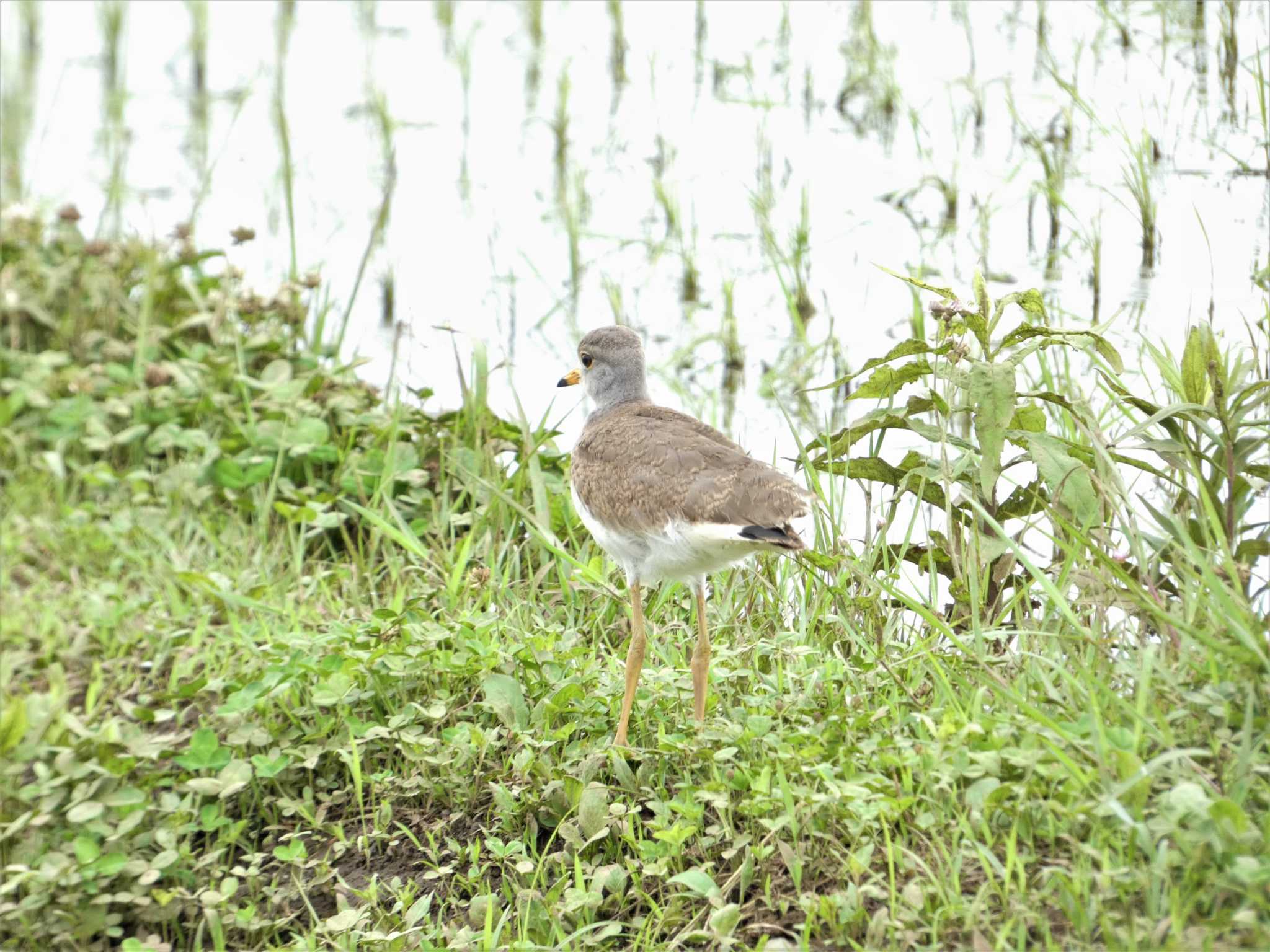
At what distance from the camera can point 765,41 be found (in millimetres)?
8836

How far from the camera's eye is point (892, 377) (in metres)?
3.86

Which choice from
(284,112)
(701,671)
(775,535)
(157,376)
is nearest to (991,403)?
(775,535)

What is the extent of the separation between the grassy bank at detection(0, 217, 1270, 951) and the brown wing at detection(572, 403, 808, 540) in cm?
41

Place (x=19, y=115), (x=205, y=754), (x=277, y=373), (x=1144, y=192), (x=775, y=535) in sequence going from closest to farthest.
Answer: (x=775, y=535) < (x=205, y=754) < (x=277, y=373) < (x=1144, y=192) < (x=19, y=115)

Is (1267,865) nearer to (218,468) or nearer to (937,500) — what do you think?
(937,500)

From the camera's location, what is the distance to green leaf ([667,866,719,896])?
3043 mm

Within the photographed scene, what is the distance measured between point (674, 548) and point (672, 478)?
19 centimetres

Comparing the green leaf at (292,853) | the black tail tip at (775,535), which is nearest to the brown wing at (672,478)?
the black tail tip at (775,535)

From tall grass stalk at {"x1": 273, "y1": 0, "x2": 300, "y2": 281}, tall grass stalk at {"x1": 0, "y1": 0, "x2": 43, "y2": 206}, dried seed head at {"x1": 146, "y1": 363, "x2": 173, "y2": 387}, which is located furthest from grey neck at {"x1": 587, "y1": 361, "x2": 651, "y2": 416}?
tall grass stalk at {"x1": 0, "y1": 0, "x2": 43, "y2": 206}

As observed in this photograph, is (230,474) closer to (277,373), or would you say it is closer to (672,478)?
(277,373)

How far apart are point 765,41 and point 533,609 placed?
18.2 feet

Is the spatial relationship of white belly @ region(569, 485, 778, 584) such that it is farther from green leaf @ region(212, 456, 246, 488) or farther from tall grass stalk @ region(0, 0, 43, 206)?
tall grass stalk @ region(0, 0, 43, 206)

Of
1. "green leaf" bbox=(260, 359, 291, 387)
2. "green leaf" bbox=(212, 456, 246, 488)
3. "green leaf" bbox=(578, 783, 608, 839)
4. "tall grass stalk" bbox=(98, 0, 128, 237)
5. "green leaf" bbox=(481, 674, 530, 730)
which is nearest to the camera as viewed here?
"green leaf" bbox=(578, 783, 608, 839)

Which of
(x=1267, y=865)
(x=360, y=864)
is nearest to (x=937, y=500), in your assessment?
(x=1267, y=865)
